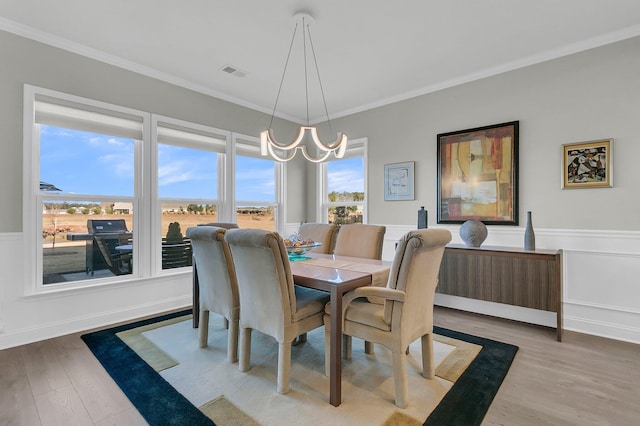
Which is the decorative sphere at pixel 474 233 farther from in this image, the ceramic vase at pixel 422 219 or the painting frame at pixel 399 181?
the painting frame at pixel 399 181

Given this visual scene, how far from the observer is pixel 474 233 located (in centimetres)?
330

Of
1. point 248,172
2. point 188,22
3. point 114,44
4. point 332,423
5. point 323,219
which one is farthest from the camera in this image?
point 323,219

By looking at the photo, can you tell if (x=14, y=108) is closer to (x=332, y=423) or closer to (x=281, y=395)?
(x=281, y=395)

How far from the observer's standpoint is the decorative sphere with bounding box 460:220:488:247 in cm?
330

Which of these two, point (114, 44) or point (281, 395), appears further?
point (114, 44)

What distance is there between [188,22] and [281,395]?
9.77 ft

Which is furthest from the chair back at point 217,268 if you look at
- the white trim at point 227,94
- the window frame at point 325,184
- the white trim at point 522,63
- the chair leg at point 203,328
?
the white trim at point 522,63

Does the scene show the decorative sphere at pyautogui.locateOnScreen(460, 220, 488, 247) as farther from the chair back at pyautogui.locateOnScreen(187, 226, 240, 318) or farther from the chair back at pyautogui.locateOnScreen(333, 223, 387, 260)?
the chair back at pyautogui.locateOnScreen(187, 226, 240, 318)

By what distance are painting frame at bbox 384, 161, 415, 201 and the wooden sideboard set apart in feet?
3.49

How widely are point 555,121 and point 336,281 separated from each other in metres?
2.89

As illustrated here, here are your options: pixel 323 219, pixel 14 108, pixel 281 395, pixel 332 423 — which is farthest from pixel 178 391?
pixel 323 219

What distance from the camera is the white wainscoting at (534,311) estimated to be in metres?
2.71

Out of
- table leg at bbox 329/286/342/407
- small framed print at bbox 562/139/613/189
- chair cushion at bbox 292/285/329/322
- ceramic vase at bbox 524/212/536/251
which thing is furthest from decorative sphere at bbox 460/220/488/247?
table leg at bbox 329/286/342/407

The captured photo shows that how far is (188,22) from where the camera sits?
264 centimetres
